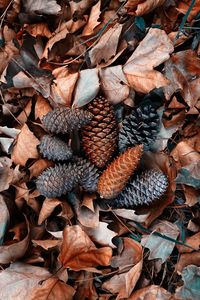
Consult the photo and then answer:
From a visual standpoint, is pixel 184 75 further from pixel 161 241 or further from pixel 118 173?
pixel 161 241

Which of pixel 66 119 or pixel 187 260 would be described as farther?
pixel 187 260

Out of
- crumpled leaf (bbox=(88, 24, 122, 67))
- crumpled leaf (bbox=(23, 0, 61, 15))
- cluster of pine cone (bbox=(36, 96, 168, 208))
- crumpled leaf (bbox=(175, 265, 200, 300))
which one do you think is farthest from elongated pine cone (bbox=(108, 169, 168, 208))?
crumpled leaf (bbox=(23, 0, 61, 15))

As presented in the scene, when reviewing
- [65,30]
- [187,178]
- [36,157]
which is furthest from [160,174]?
[65,30]

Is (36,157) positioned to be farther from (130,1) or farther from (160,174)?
(130,1)

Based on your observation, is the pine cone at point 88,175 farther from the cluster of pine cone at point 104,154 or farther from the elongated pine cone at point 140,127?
the elongated pine cone at point 140,127

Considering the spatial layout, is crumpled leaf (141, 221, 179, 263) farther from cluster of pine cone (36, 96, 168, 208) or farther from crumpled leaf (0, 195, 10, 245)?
crumpled leaf (0, 195, 10, 245)

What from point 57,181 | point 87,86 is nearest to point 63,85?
point 87,86
